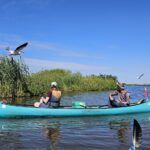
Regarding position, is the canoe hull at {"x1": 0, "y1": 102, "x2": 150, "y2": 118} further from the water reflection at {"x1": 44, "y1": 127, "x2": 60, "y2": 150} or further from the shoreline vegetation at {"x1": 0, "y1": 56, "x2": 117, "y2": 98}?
the shoreline vegetation at {"x1": 0, "y1": 56, "x2": 117, "y2": 98}

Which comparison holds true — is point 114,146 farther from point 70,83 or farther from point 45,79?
point 70,83

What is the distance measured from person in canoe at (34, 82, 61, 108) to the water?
3.17 ft

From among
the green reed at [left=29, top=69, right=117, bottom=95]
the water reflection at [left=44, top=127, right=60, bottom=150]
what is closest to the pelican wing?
the green reed at [left=29, top=69, right=117, bottom=95]

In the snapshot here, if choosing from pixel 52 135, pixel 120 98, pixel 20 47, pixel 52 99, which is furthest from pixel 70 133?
pixel 20 47

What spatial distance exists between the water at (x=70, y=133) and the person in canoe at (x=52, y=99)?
965mm

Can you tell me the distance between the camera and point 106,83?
56.7m

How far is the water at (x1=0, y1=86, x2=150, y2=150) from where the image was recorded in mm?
10680

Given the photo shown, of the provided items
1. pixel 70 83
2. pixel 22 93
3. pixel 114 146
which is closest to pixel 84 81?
pixel 70 83

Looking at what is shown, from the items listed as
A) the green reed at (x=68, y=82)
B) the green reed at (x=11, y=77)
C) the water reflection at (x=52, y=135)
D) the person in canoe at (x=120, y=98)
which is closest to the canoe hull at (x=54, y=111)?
the person in canoe at (x=120, y=98)

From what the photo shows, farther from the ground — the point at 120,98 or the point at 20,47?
the point at 20,47

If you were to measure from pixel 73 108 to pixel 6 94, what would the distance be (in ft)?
47.5

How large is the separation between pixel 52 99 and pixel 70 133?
16.0 feet

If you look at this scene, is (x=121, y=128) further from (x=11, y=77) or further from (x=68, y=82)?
(x=68, y=82)

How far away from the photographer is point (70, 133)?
12.9 metres
